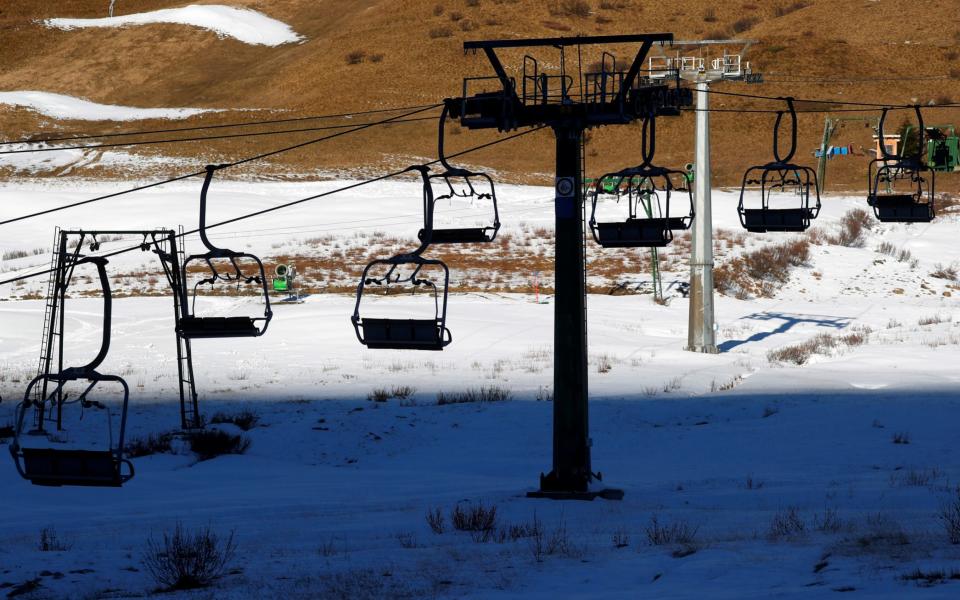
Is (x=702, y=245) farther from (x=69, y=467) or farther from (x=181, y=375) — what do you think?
(x=69, y=467)

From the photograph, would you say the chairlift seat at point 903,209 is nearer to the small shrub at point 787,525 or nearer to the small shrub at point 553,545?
the small shrub at point 787,525

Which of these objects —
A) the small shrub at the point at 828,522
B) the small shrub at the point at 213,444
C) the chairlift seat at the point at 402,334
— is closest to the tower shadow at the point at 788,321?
the small shrub at the point at 213,444

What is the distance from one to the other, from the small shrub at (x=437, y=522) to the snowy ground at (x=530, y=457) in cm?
10

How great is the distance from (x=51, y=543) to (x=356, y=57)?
91785mm

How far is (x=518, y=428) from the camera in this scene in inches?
872

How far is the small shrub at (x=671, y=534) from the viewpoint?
1269 centimetres

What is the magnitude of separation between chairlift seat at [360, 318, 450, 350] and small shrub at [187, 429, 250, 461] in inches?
298

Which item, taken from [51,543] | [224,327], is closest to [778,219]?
[224,327]

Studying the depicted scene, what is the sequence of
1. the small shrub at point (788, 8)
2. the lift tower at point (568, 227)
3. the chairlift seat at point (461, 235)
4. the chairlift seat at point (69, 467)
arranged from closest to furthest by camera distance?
the chairlift seat at point (69, 467), the chairlift seat at point (461, 235), the lift tower at point (568, 227), the small shrub at point (788, 8)

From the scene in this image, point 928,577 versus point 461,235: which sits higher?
point 461,235

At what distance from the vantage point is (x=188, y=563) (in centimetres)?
1209

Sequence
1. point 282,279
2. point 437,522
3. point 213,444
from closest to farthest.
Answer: point 437,522 < point 213,444 < point 282,279

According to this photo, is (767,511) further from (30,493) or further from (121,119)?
(121,119)

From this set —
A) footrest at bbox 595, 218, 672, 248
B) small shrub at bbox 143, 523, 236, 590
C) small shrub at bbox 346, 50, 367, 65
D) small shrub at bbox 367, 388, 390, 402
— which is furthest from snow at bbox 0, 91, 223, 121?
small shrub at bbox 143, 523, 236, 590
